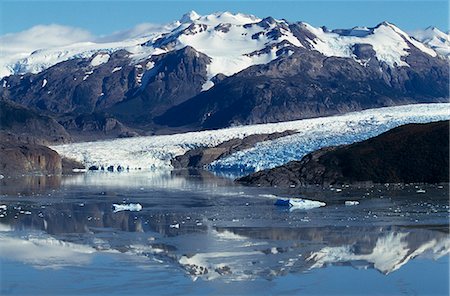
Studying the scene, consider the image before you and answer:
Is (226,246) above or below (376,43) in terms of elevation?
below

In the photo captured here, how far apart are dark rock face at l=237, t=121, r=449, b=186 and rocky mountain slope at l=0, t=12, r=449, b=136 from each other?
96447 millimetres

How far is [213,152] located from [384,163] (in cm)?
3106

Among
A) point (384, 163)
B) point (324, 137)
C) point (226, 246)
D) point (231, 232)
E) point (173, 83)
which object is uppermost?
point (173, 83)

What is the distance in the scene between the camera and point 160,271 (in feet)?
49.6

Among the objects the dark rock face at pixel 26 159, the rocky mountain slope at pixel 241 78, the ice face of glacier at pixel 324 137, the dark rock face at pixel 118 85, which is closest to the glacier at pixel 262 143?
the ice face of glacier at pixel 324 137

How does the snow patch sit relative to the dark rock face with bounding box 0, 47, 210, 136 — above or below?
above

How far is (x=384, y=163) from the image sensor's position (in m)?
36.7

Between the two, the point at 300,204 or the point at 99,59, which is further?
the point at 99,59

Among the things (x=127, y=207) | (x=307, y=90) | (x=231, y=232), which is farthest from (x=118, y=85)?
(x=231, y=232)

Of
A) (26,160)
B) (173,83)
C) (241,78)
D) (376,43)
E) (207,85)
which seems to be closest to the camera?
(26,160)

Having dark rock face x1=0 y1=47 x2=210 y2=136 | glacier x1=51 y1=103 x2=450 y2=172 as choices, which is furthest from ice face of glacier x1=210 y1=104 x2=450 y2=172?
dark rock face x1=0 y1=47 x2=210 y2=136

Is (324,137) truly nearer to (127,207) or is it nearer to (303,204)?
(303,204)

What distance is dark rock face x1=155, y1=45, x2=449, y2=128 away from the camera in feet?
461

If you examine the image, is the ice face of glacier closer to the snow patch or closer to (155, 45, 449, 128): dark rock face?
(155, 45, 449, 128): dark rock face
